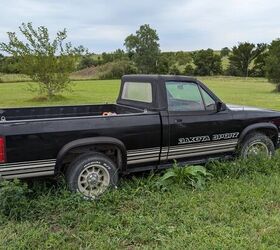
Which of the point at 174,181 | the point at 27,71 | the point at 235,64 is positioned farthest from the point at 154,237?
the point at 235,64

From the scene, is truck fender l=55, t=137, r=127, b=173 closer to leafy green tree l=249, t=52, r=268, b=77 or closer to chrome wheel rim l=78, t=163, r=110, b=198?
chrome wheel rim l=78, t=163, r=110, b=198

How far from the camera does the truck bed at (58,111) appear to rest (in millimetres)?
5879

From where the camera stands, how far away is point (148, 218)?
4.26 m

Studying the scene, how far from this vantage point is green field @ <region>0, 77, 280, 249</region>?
3.78 meters

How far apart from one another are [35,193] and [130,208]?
1215 mm

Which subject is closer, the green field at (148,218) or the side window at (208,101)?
the green field at (148,218)

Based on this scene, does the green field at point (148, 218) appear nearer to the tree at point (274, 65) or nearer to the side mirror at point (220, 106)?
the side mirror at point (220, 106)

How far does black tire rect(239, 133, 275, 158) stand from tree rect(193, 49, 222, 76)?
206ft

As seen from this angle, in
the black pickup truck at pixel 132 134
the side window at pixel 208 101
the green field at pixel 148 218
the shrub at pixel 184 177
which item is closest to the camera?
the green field at pixel 148 218

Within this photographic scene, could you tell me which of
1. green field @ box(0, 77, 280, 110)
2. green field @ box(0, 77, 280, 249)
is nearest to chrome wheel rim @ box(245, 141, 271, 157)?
green field @ box(0, 77, 280, 249)

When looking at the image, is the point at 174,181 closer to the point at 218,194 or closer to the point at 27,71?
the point at 218,194

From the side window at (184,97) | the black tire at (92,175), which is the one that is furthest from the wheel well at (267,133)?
the black tire at (92,175)

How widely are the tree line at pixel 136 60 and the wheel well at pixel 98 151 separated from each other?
20077mm

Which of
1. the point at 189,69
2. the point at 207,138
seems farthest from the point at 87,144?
the point at 189,69
